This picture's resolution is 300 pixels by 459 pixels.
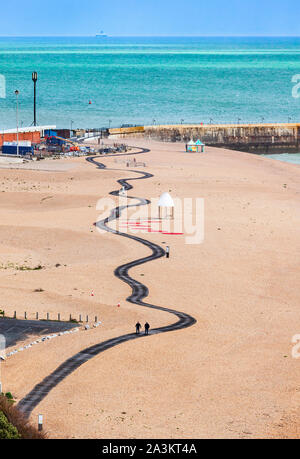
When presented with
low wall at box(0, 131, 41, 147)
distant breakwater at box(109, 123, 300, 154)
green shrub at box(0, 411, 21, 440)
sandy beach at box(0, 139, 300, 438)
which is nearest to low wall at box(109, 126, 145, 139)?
distant breakwater at box(109, 123, 300, 154)

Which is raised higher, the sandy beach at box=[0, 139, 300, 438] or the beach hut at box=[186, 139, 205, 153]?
the beach hut at box=[186, 139, 205, 153]

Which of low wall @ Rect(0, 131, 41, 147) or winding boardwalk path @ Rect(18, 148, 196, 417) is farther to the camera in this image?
low wall @ Rect(0, 131, 41, 147)

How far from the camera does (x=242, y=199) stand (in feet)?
257

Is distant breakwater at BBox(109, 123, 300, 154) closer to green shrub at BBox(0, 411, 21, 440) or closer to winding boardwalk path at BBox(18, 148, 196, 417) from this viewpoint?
winding boardwalk path at BBox(18, 148, 196, 417)

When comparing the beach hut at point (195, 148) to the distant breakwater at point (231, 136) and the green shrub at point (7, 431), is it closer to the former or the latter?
the distant breakwater at point (231, 136)

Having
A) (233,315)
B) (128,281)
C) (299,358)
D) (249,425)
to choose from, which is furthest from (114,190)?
(249,425)

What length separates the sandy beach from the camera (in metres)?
31.8

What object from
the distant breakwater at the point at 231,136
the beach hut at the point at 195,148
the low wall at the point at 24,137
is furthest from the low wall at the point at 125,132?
the low wall at the point at 24,137

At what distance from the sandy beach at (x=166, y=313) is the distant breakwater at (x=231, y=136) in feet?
161

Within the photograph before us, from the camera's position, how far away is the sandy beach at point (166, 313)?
3178 centimetres

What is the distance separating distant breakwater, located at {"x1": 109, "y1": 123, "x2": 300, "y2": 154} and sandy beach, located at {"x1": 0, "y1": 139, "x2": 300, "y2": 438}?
49.2 metres

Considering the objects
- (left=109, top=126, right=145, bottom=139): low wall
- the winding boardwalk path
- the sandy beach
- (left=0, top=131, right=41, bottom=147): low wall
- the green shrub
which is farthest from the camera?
(left=109, top=126, right=145, bottom=139): low wall

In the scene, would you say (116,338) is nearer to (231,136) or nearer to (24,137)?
(24,137)
